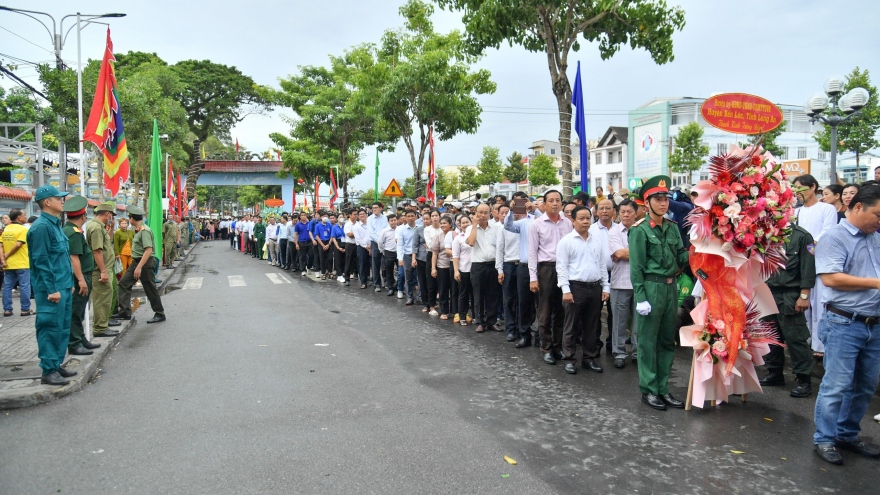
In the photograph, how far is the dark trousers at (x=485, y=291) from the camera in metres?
9.15

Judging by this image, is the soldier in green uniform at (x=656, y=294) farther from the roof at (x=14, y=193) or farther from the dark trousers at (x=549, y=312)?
the roof at (x=14, y=193)

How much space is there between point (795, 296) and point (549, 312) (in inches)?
103

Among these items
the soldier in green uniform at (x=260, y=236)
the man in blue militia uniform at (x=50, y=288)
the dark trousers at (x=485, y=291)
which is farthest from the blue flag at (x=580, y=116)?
the soldier in green uniform at (x=260, y=236)

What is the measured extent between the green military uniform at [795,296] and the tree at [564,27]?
19.5ft

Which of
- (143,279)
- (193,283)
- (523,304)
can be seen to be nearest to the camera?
(523,304)

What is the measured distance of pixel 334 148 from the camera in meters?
33.3

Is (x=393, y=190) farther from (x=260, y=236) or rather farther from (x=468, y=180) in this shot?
(x=468, y=180)

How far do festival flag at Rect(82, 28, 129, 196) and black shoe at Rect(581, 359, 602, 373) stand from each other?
25.4 feet

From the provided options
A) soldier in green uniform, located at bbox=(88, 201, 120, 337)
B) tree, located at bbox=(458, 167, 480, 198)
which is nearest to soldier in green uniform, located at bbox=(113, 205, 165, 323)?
soldier in green uniform, located at bbox=(88, 201, 120, 337)

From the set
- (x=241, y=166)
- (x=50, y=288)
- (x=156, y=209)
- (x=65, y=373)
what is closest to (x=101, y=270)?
(x=50, y=288)

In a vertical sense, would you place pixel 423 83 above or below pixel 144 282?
above

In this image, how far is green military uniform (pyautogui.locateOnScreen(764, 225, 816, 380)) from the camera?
593 centimetres

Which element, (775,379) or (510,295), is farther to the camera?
(510,295)

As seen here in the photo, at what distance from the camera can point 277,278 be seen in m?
17.4
